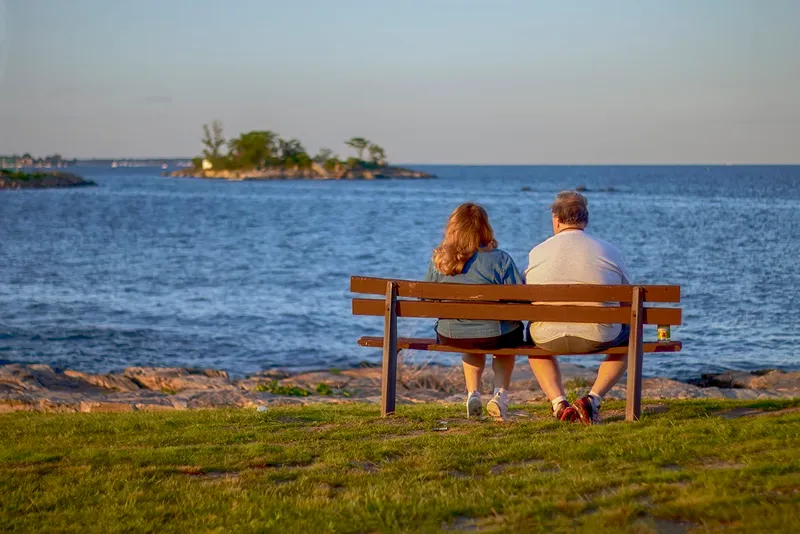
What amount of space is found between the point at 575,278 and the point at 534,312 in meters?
0.44

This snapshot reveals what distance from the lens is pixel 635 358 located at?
6.89 m

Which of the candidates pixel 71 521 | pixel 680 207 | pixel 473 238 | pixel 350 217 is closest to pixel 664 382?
pixel 473 238

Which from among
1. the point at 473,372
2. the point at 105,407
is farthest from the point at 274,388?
the point at 473,372

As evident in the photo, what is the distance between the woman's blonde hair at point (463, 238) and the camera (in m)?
7.51

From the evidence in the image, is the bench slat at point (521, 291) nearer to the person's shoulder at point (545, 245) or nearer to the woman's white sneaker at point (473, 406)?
the person's shoulder at point (545, 245)

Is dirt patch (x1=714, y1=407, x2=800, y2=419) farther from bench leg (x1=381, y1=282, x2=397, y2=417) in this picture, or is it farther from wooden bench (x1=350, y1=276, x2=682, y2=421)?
bench leg (x1=381, y1=282, x2=397, y2=417)

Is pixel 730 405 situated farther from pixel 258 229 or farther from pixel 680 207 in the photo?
pixel 680 207

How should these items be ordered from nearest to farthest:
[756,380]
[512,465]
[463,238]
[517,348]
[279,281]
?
[512,465]
[517,348]
[463,238]
[756,380]
[279,281]

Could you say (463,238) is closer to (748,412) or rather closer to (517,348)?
(517,348)

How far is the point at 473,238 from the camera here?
756cm

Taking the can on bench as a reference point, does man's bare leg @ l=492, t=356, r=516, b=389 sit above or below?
below

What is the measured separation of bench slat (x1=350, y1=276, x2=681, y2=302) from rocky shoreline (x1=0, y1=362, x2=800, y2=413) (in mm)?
2584

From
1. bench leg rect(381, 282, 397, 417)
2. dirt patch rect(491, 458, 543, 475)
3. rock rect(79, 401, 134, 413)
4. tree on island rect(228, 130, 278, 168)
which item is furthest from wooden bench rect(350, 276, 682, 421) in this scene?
tree on island rect(228, 130, 278, 168)

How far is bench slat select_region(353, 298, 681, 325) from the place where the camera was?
693cm
